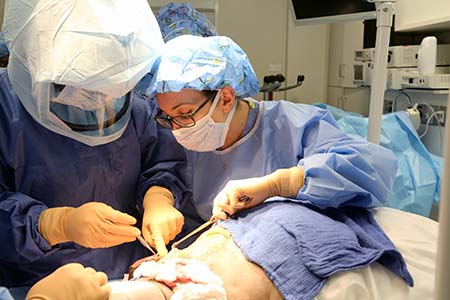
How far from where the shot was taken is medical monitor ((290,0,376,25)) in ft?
5.73

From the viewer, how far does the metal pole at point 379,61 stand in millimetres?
1621

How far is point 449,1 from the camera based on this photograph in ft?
7.71

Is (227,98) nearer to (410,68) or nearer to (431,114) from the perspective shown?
(431,114)

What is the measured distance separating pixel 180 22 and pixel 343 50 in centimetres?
229

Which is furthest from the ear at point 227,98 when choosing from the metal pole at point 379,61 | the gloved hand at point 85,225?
the metal pole at point 379,61

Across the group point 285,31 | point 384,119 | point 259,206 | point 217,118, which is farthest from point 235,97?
point 285,31

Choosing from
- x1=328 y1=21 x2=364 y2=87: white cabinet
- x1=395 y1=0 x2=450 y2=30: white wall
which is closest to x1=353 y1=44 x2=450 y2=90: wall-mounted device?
x1=395 y1=0 x2=450 y2=30: white wall

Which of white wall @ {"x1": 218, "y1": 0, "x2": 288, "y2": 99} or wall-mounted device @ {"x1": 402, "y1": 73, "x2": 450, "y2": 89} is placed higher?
white wall @ {"x1": 218, "y1": 0, "x2": 288, "y2": 99}

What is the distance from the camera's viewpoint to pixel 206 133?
4.73 feet

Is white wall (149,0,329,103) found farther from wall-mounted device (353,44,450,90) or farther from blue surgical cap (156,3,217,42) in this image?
blue surgical cap (156,3,217,42)

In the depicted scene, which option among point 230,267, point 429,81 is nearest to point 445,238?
point 230,267

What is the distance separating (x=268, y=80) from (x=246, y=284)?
9.38 feet

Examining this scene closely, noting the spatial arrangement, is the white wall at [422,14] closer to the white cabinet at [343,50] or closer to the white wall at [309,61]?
the white cabinet at [343,50]

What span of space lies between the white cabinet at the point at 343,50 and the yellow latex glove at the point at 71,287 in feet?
9.71
